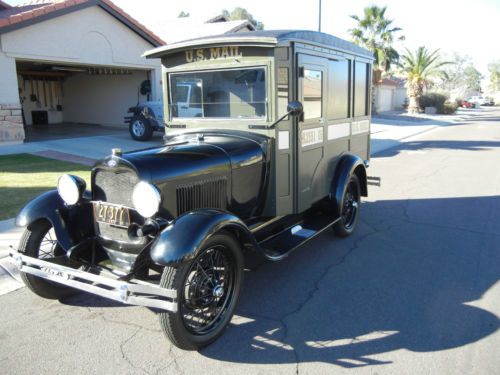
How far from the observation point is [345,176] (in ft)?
16.7

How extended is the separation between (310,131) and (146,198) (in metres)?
2.12

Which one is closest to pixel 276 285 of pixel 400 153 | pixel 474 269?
pixel 474 269

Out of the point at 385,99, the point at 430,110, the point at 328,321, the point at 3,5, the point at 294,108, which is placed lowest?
the point at 328,321

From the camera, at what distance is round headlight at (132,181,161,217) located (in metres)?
2.95

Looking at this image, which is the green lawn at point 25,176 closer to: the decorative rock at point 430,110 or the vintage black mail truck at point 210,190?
the vintage black mail truck at point 210,190

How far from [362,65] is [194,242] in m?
3.92

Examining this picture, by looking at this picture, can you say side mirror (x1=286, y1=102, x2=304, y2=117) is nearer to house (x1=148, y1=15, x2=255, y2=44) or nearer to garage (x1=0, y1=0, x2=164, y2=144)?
garage (x1=0, y1=0, x2=164, y2=144)

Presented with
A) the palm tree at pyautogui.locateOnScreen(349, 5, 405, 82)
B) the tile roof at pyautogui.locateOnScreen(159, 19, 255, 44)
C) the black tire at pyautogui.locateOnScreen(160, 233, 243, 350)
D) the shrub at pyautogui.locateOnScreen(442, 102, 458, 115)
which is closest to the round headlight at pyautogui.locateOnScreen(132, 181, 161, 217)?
the black tire at pyautogui.locateOnScreen(160, 233, 243, 350)

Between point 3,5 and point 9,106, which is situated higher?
point 3,5

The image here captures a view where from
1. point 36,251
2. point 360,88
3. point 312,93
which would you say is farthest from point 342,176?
point 36,251

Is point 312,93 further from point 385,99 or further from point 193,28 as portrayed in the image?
point 385,99

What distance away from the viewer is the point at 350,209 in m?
5.52

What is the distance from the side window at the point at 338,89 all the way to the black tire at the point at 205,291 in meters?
2.38

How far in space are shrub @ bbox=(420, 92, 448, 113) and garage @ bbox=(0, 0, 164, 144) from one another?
2756 centimetres
